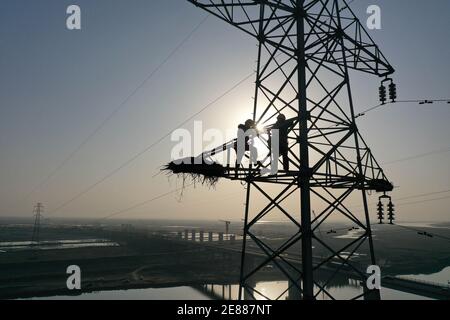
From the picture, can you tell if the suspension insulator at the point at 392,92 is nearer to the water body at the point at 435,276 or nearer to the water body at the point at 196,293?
the water body at the point at 196,293

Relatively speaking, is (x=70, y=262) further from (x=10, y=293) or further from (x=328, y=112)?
(x=328, y=112)

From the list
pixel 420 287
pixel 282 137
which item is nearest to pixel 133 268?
pixel 420 287

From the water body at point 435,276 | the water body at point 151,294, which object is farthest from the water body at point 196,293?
the water body at point 435,276

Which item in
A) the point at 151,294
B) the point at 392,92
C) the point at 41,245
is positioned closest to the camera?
the point at 392,92

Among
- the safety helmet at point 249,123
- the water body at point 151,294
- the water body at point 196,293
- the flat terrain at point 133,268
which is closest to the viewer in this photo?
the safety helmet at point 249,123

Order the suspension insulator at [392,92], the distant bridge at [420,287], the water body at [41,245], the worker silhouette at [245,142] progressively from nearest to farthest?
the worker silhouette at [245,142]
the suspension insulator at [392,92]
the distant bridge at [420,287]
the water body at [41,245]

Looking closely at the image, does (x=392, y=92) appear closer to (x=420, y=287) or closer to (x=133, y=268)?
(x=420, y=287)

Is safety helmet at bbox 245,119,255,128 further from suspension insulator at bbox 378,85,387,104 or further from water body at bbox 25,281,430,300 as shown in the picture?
water body at bbox 25,281,430,300

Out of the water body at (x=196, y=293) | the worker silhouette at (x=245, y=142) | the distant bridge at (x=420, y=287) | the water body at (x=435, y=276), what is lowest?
the water body at (x=435, y=276)

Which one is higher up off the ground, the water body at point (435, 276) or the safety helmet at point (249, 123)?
the safety helmet at point (249, 123)
